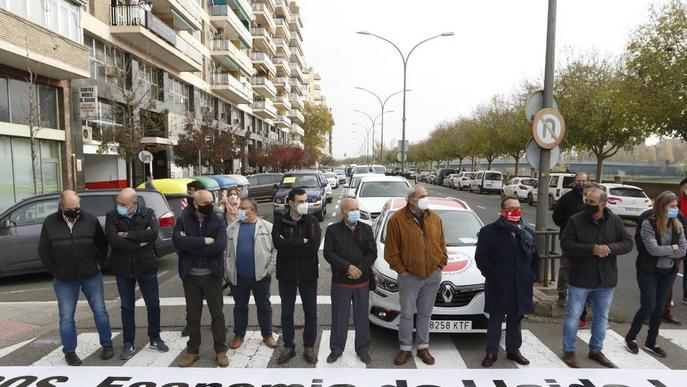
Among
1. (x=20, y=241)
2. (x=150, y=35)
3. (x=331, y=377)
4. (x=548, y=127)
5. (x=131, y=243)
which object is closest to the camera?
(x=331, y=377)

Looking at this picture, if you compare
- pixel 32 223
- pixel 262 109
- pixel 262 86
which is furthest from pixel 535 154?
pixel 262 86

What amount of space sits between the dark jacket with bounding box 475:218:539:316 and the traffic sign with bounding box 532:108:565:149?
9.34ft

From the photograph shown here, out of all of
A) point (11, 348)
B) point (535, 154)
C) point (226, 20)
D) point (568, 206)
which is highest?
point (226, 20)

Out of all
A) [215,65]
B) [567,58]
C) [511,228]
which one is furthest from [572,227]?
[215,65]

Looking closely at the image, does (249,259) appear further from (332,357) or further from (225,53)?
(225,53)

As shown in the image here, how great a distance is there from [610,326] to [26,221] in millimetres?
9736

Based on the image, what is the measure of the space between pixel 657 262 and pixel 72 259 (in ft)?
20.1

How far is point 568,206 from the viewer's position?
6.31m

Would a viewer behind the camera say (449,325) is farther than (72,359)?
Yes

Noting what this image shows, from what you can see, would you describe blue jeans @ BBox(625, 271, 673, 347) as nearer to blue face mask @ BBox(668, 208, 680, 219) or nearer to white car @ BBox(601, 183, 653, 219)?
blue face mask @ BBox(668, 208, 680, 219)

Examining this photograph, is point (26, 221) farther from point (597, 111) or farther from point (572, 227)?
point (597, 111)

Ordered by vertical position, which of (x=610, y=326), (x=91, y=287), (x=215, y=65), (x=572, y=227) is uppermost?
(x=215, y=65)

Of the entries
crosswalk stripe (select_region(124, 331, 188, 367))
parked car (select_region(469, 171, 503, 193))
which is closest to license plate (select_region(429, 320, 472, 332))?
crosswalk stripe (select_region(124, 331, 188, 367))

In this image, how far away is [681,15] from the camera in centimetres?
1728
